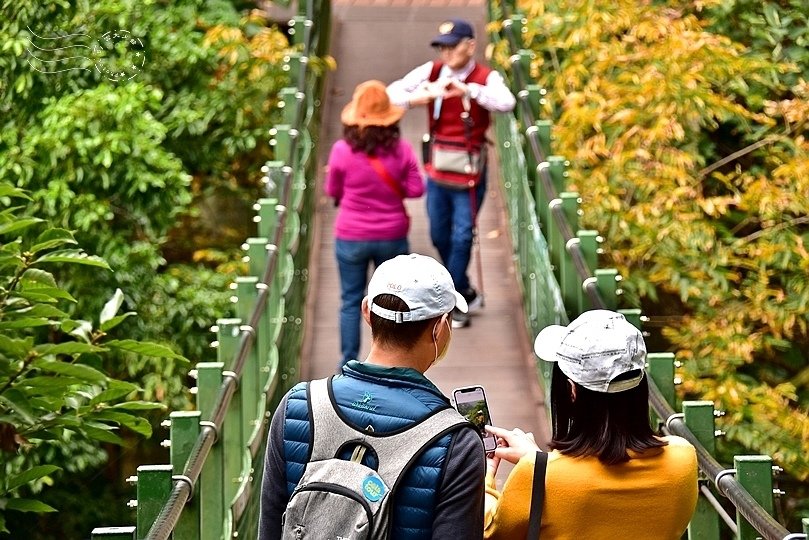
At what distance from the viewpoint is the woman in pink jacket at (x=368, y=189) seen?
6.97 meters

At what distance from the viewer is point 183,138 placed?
10.6 meters

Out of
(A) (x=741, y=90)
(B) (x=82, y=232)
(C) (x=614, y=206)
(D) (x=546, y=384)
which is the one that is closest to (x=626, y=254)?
(C) (x=614, y=206)

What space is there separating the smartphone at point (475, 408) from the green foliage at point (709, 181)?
485 cm

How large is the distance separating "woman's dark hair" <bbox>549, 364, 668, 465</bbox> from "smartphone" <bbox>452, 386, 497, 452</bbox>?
21 cm

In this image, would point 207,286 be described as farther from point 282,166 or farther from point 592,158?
point 592,158

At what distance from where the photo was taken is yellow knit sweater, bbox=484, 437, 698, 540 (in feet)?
9.35

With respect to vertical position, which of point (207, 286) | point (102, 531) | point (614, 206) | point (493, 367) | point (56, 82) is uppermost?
point (102, 531)

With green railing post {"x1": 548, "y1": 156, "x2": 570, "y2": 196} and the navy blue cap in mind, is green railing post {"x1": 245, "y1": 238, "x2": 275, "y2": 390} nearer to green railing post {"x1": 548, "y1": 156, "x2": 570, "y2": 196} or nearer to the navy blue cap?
the navy blue cap

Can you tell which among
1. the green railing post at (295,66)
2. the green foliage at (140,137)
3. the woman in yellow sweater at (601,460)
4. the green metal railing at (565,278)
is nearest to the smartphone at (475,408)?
the woman in yellow sweater at (601,460)

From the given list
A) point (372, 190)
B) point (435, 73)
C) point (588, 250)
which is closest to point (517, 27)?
point (435, 73)

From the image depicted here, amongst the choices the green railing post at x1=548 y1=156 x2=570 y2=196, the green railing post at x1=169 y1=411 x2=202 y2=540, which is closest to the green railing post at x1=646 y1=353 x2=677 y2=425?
the green railing post at x1=169 y1=411 x2=202 y2=540

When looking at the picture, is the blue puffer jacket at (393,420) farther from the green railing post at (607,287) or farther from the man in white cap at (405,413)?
the green railing post at (607,287)

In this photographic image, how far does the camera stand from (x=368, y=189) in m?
7.10

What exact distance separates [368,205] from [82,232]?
2348mm
